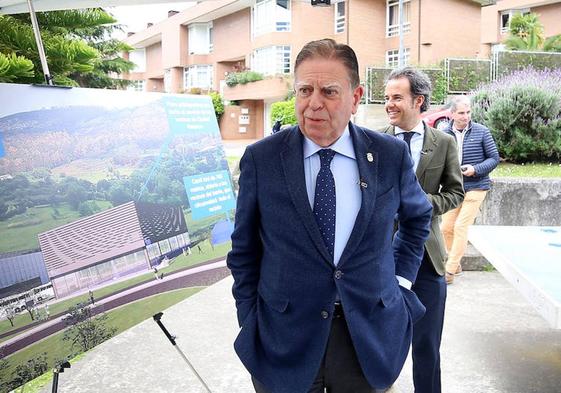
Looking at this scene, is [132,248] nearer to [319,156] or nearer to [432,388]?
[319,156]

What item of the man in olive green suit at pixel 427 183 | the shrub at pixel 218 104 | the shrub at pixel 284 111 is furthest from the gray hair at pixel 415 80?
the shrub at pixel 218 104

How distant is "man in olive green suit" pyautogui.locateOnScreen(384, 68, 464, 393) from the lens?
279 centimetres

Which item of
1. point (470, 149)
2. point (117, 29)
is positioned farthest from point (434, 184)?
point (117, 29)

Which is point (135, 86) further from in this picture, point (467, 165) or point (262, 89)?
point (467, 165)

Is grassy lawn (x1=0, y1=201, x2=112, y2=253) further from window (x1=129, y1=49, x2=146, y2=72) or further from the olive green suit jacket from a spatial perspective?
window (x1=129, y1=49, x2=146, y2=72)

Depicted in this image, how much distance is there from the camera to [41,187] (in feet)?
6.89

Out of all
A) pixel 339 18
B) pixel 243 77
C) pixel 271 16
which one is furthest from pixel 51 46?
pixel 271 16

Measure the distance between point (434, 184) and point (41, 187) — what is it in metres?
1.92

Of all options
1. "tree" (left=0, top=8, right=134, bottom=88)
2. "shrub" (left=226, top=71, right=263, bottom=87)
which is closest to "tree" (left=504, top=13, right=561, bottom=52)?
"shrub" (left=226, top=71, right=263, bottom=87)

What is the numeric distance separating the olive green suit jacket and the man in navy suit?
90 centimetres

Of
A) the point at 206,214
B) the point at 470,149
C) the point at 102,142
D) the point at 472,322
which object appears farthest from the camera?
the point at 470,149

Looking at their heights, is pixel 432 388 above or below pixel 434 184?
below

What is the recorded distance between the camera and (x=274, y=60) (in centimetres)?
3000

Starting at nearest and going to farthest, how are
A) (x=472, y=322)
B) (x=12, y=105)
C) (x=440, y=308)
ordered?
(x=12, y=105), (x=440, y=308), (x=472, y=322)
